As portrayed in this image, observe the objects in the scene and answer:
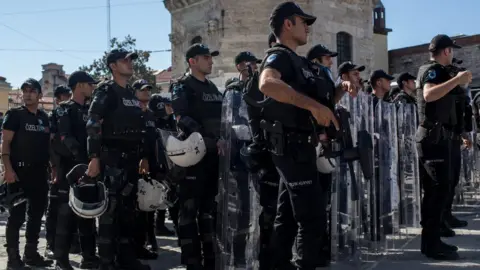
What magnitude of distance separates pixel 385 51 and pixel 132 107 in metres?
24.4

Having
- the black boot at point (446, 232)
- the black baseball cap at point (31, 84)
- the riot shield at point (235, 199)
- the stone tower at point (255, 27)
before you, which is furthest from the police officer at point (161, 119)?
the stone tower at point (255, 27)

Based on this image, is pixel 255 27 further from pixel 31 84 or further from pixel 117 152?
pixel 117 152

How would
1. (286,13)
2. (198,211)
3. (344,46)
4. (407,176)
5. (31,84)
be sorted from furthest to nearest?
(344,46) < (407,176) < (31,84) < (198,211) < (286,13)

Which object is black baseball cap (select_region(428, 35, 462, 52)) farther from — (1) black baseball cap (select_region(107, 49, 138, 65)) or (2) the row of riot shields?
(1) black baseball cap (select_region(107, 49, 138, 65))

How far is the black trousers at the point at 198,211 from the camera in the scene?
436cm

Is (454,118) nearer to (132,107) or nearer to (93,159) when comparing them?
(132,107)

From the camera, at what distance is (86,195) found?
4.58 m

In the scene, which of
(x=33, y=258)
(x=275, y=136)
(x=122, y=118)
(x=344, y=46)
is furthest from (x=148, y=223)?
(x=344, y=46)

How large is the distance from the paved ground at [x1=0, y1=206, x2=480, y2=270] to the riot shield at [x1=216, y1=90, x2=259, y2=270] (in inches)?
37.6

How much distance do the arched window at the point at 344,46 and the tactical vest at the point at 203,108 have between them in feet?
56.5

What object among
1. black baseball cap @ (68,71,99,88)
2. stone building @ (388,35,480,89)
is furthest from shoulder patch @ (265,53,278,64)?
stone building @ (388,35,480,89)

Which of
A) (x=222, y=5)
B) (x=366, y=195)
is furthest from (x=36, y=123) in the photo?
(x=222, y=5)

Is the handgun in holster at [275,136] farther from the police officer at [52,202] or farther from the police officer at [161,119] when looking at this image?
the police officer at [161,119]

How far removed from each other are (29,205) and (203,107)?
227 cm
